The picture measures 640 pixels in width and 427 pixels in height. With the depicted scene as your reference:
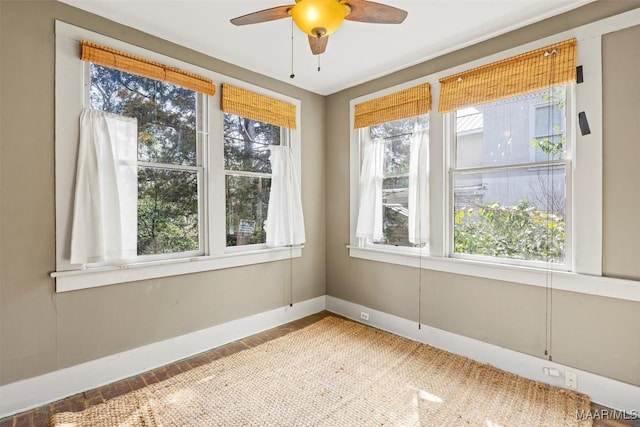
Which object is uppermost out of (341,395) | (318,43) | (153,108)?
(318,43)

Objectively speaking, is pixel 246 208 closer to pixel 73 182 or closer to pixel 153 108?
pixel 153 108

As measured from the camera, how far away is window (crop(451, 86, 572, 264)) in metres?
2.31

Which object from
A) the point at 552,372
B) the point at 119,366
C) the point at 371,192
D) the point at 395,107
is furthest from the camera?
the point at 371,192

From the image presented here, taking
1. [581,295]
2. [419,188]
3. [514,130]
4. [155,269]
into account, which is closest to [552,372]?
[581,295]

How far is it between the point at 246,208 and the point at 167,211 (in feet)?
2.59

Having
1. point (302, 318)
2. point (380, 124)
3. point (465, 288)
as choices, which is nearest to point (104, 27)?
point (380, 124)

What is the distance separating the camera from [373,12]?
170 cm

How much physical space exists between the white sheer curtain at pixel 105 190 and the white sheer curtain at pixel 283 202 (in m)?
1.32

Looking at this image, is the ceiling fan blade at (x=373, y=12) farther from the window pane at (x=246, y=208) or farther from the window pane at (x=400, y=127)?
the window pane at (x=246, y=208)

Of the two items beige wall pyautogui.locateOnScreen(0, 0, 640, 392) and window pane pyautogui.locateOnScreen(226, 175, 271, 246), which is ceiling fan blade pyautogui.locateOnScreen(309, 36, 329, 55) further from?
window pane pyautogui.locateOnScreen(226, 175, 271, 246)

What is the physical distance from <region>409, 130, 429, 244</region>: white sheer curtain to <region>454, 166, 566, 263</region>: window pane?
0.27m

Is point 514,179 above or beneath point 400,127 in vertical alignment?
beneath

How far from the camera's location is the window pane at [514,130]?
2.32 meters

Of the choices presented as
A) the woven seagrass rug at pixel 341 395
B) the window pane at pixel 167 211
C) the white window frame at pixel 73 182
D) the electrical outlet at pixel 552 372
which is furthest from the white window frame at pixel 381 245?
the window pane at pixel 167 211
